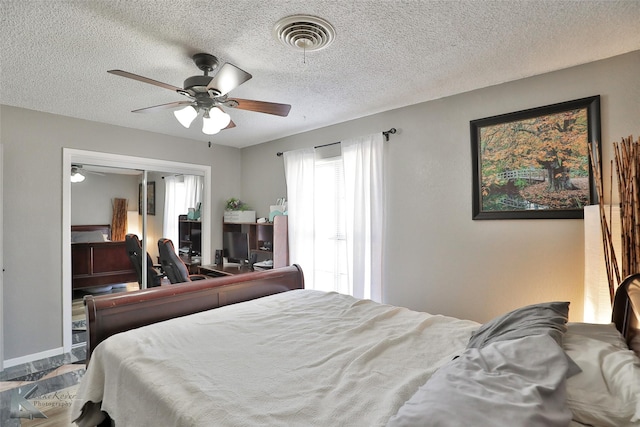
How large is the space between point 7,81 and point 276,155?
260 centimetres

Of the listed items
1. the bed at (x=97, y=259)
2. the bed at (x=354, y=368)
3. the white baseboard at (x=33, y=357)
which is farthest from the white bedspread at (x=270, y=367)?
the bed at (x=97, y=259)

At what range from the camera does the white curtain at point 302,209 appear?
3.81 meters

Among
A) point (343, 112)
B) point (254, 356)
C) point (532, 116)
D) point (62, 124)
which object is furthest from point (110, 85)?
point (532, 116)

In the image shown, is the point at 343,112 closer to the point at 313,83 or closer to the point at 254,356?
the point at 313,83

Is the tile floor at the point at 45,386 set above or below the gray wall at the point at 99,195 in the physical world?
below

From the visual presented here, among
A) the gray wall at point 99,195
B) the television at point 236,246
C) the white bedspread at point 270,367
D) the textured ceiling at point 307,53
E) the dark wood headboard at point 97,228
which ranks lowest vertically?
the white bedspread at point 270,367

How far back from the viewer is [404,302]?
3061 millimetres

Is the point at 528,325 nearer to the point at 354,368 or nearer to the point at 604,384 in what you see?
the point at 604,384

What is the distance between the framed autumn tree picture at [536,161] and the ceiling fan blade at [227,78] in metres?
1.89

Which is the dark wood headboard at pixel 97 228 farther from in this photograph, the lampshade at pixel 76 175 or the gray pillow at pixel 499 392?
the gray pillow at pixel 499 392

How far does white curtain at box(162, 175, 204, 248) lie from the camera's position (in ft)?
13.4

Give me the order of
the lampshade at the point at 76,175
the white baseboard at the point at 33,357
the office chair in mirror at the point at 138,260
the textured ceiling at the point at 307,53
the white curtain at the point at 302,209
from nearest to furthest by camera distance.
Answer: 1. the textured ceiling at the point at 307,53
2. the white baseboard at the point at 33,357
3. the lampshade at the point at 76,175
4. the office chair in mirror at the point at 138,260
5. the white curtain at the point at 302,209

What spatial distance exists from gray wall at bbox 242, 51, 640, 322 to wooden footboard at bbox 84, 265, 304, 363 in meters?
1.21

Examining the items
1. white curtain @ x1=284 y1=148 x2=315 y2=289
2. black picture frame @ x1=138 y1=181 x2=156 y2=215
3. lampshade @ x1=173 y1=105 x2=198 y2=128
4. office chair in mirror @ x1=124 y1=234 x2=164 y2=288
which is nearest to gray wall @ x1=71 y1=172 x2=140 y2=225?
black picture frame @ x1=138 y1=181 x2=156 y2=215
